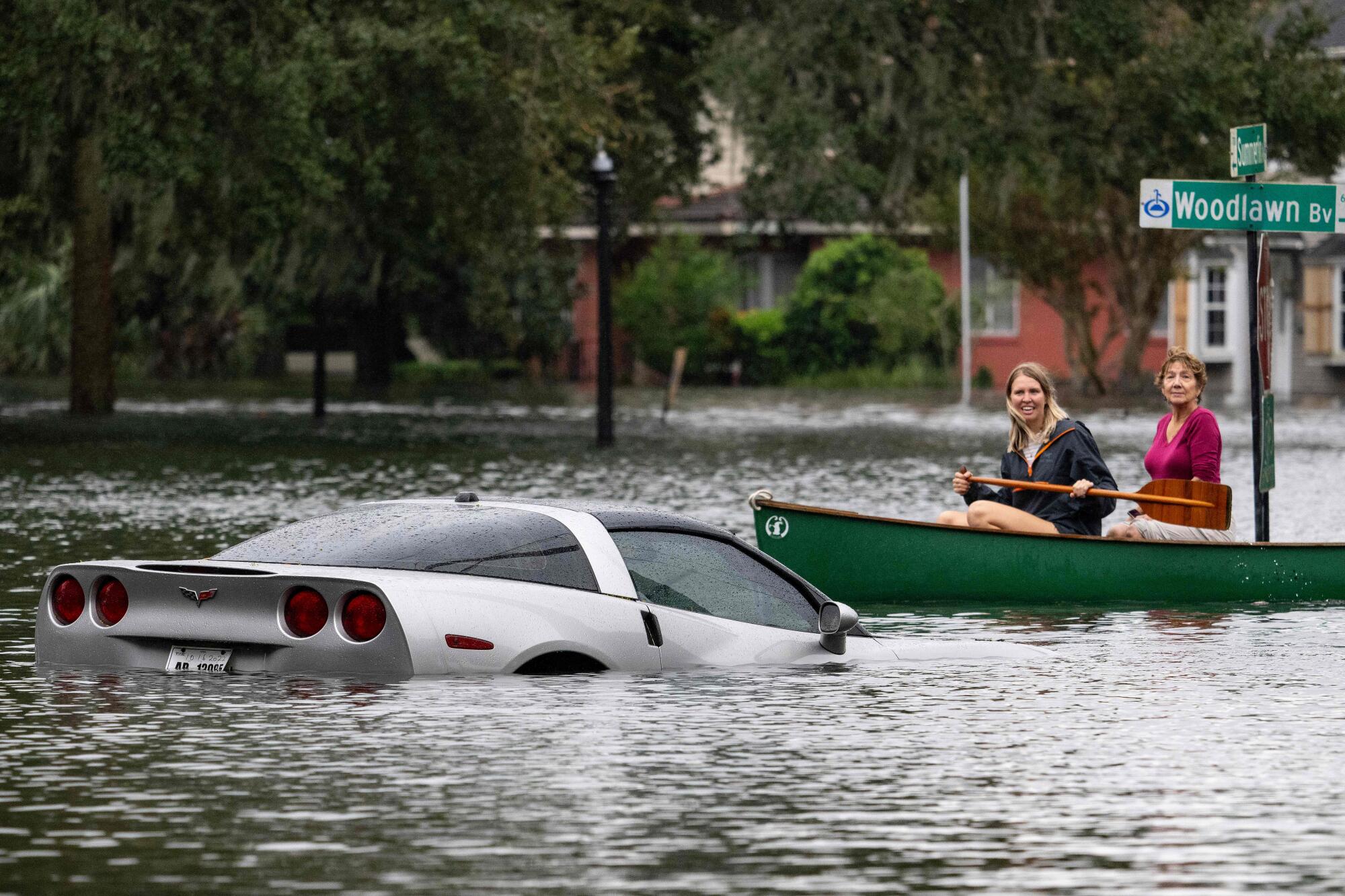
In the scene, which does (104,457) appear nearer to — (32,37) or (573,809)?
(32,37)

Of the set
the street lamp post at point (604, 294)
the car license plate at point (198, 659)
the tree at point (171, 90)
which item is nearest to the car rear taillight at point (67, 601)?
the car license plate at point (198, 659)

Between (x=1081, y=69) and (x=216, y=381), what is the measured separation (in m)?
37.5

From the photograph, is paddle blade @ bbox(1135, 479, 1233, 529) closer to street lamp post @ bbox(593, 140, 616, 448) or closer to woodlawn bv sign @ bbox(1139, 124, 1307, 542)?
woodlawn bv sign @ bbox(1139, 124, 1307, 542)

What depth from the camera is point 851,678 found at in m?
12.8

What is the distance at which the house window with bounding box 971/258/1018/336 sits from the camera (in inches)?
2566

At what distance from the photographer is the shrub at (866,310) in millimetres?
66750

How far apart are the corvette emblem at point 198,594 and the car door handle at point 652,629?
5.88 ft

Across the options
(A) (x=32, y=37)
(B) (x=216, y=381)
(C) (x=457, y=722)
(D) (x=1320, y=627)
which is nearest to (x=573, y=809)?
(C) (x=457, y=722)

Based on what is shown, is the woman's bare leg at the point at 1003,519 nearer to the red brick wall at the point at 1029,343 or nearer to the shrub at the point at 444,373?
the red brick wall at the point at 1029,343

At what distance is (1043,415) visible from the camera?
56.0ft

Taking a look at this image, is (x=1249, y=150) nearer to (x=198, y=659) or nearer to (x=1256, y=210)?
(x=1256, y=210)

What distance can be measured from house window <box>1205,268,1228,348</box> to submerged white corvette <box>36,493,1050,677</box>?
54.8 metres

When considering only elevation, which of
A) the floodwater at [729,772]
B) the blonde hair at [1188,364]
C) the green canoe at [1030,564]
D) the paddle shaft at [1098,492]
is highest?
the blonde hair at [1188,364]

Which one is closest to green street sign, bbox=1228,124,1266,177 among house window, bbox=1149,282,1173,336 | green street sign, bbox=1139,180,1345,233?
green street sign, bbox=1139,180,1345,233
